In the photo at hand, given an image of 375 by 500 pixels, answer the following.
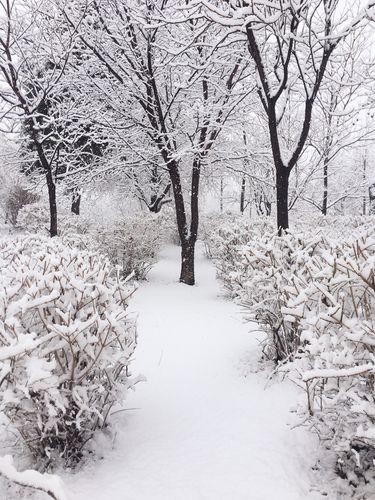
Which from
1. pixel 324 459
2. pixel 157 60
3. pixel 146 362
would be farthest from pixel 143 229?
pixel 324 459

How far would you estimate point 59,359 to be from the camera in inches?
91.0

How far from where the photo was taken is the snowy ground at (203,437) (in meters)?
2.30

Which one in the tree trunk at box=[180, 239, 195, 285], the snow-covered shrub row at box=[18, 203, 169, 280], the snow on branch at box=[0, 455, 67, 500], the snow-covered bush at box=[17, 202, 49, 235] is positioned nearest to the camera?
the snow on branch at box=[0, 455, 67, 500]

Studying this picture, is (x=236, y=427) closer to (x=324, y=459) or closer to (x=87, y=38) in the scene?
(x=324, y=459)

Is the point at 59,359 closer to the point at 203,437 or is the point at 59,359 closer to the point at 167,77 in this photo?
the point at 203,437

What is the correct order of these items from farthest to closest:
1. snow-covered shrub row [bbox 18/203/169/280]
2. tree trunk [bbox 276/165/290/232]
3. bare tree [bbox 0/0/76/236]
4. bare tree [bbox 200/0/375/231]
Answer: snow-covered shrub row [bbox 18/203/169/280], bare tree [bbox 0/0/76/236], tree trunk [bbox 276/165/290/232], bare tree [bbox 200/0/375/231]

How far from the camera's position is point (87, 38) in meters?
8.06

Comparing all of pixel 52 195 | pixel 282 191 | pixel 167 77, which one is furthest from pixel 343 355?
pixel 167 77

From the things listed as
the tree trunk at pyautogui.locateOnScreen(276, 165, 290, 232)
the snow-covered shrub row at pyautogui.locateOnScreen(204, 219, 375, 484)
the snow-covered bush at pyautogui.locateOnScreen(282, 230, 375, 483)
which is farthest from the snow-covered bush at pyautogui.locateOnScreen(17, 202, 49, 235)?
the snow-covered bush at pyautogui.locateOnScreen(282, 230, 375, 483)

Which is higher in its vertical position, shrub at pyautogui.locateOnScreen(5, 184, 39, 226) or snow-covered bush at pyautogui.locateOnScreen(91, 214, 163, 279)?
shrub at pyautogui.locateOnScreen(5, 184, 39, 226)

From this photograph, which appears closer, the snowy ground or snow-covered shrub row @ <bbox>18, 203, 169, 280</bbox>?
the snowy ground

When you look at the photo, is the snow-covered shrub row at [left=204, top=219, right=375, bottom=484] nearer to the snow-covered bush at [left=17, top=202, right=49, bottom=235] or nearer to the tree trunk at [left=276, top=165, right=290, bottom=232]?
the tree trunk at [left=276, top=165, right=290, bottom=232]

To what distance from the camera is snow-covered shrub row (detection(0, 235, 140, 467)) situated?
207cm

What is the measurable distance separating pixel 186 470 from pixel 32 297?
140cm
